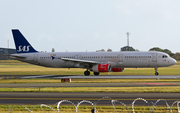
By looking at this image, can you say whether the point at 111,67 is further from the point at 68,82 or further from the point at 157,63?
the point at 68,82

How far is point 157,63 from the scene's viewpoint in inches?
1839

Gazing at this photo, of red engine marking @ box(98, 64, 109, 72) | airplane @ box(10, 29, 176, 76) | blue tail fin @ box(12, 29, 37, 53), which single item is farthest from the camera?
blue tail fin @ box(12, 29, 37, 53)

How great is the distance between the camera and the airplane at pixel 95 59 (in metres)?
46.8

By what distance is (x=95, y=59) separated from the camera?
49.3 meters

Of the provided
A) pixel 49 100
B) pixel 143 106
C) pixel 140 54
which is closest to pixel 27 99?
pixel 49 100

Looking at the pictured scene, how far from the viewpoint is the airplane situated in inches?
1842

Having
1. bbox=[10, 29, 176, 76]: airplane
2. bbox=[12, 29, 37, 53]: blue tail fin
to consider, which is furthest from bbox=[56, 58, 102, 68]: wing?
bbox=[12, 29, 37, 53]: blue tail fin

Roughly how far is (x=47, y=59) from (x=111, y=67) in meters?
12.2

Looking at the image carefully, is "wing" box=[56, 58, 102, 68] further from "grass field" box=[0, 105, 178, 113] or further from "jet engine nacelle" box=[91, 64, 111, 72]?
"grass field" box=[0, 105, 178, 113]

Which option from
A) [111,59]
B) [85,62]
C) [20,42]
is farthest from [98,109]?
[20,42]

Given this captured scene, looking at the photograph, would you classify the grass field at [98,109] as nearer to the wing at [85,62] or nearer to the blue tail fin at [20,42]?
the wing at [85,62]

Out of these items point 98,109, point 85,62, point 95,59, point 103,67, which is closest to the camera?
point 98,109

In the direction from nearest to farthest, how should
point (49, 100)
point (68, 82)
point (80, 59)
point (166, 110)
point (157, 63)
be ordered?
1. point (166, 110)
2. point (49, 100)
3. point (68, 82)
4. point (157, 63)
5. point (80, 59)

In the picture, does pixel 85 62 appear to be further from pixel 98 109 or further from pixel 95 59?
pixel 98 109
